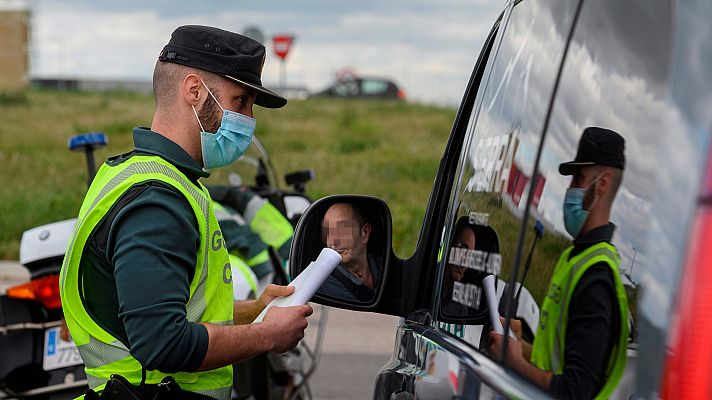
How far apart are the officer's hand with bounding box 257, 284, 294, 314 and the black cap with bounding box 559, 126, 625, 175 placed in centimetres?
111

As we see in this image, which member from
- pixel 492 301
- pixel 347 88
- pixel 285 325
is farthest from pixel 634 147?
pixel 347 88

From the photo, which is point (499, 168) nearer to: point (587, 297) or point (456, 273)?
point (456, 273)

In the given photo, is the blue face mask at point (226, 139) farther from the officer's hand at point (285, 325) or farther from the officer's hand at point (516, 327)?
the officer's hand at point (516, 327)

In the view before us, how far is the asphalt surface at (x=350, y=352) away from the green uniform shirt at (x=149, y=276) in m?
4.12

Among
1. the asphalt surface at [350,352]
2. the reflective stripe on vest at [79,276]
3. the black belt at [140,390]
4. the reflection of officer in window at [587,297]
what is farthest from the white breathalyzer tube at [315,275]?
the asphalt surface at [350,352]

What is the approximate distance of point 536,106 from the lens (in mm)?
1967

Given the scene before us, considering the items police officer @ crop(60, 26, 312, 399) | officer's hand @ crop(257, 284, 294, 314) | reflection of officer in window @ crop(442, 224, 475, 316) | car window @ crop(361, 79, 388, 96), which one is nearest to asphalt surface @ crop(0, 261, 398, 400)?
officer's hand @ crop(257, 284, 294, 314)

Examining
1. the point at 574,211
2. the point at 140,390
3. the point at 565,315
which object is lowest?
the point at 140,390

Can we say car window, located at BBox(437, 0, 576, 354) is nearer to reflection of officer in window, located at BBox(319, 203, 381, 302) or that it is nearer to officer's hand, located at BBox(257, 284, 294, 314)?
reflection of officer in window, located at BBox(319, 203, 381, 302)

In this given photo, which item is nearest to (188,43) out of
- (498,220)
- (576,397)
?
(498,220)

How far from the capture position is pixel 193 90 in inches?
Result: 109

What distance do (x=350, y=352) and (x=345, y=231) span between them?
537 centimetres

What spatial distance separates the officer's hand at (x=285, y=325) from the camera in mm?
2635

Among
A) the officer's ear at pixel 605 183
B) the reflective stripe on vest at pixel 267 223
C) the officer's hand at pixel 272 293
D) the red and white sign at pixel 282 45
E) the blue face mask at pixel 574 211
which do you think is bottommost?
the reflective stripe on vest at pixel 267 223
